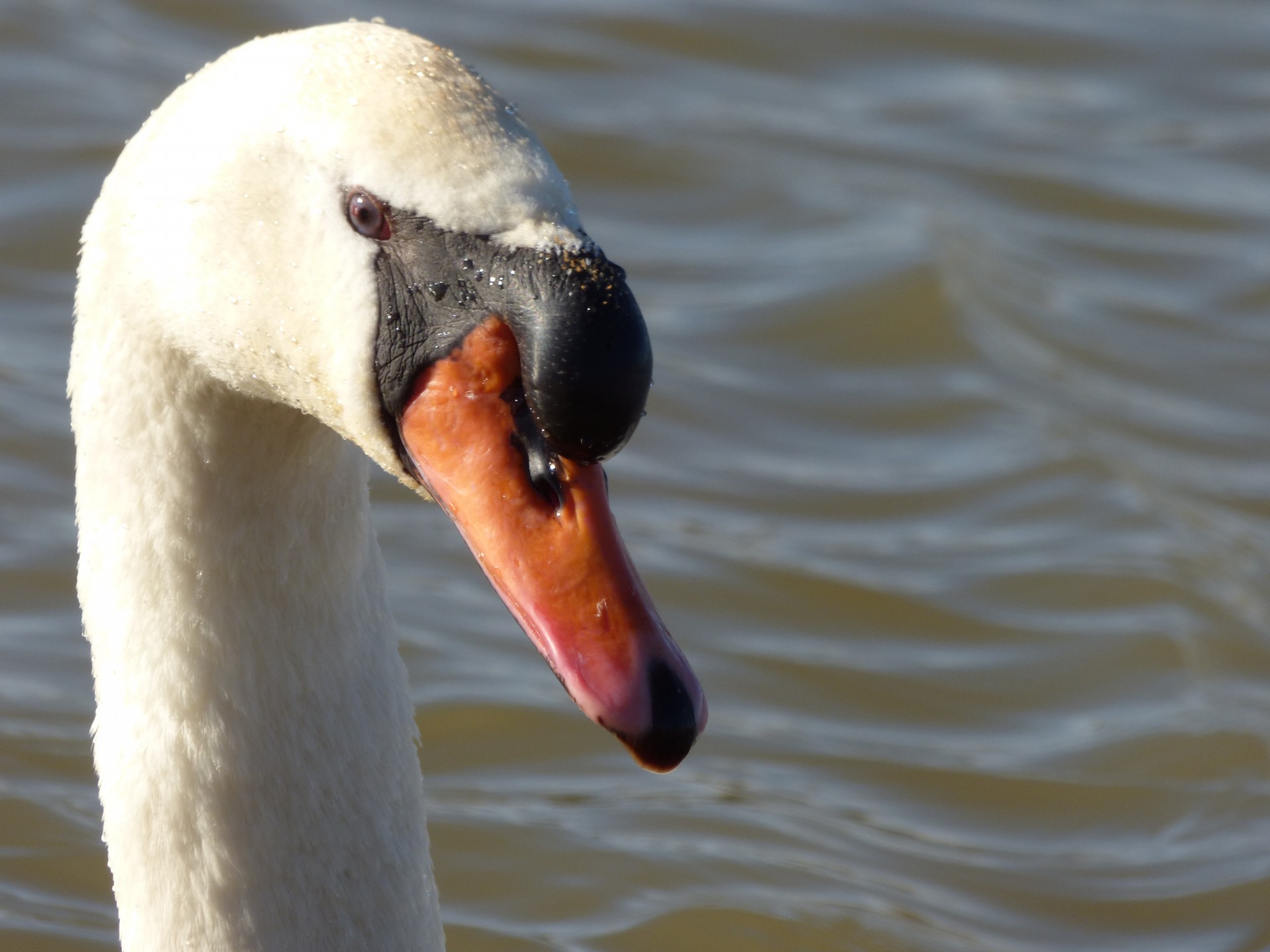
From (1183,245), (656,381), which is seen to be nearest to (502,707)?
(656,381)

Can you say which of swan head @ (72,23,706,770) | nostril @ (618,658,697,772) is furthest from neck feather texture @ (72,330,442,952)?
nostril @ (618,658,697,772)

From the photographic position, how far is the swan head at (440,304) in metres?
2.81

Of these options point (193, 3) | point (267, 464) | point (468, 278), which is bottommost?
point (193, 3)

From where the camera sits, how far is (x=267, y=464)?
131 inches

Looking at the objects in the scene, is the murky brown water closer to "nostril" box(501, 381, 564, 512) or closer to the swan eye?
"nostril" box(501, 381, 564, 512)

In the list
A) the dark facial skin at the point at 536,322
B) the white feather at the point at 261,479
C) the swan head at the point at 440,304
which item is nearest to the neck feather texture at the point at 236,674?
the white feather at the point at 261,479

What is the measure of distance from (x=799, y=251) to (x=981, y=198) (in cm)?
106

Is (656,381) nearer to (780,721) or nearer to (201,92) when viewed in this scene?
(780,721)

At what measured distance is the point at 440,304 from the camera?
290 cm

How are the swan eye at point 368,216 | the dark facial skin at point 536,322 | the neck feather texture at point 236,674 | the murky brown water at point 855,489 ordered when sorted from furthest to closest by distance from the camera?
the murky brown water at point 855,489, the neck feather texture at point 236,674, the swan eye at point 368,216, the dark facial skin at point 536,322

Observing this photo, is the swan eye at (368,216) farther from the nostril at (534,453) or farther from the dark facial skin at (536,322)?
the nostril at (534,453)

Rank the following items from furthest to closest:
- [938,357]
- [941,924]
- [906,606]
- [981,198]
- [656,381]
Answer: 1. [981,198]
2. [938,357]
3. [656,381]
4. [906,606]
5. [941,924]

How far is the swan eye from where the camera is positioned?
9.48ft

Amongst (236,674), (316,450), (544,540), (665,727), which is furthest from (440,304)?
(236,674)
